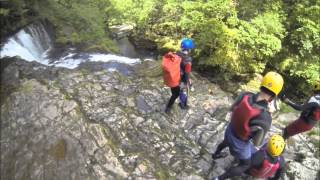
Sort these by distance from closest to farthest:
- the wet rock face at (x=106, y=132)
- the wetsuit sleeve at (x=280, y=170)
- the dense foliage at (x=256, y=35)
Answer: the wetsuit sleeve at (x=280, y=170), the wet rock face at (x=106, y=132), the dense foliage at (x=256, y=35)

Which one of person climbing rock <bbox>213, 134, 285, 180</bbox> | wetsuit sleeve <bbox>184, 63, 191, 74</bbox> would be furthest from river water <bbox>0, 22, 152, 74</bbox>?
person climbing rock <bbox>213, 134, 285, 180</bbox>

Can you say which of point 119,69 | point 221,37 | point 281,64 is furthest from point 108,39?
point 281,64

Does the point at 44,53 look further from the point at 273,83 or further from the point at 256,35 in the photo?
the point at 273,83

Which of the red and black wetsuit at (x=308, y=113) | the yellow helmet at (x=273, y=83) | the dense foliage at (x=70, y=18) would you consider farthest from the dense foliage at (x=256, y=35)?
the yellow helmet at (x=273, y=83)

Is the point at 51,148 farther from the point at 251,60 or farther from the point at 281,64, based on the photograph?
the point at 281,64

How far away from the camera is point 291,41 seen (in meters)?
12.8

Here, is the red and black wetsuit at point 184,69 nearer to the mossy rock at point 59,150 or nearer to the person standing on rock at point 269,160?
the person standing on rock at point 269,160

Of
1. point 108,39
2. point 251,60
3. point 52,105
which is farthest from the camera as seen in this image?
point 108,39

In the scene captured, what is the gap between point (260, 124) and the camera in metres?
5.61

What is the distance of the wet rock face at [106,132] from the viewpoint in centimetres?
775

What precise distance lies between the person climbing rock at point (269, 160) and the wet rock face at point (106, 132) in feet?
3.55

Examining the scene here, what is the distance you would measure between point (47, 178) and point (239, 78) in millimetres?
7817

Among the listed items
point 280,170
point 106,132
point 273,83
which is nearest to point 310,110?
point 280,170

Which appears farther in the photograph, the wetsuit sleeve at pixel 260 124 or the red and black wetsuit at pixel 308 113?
the red and black wetsuit at pixel 308 113
